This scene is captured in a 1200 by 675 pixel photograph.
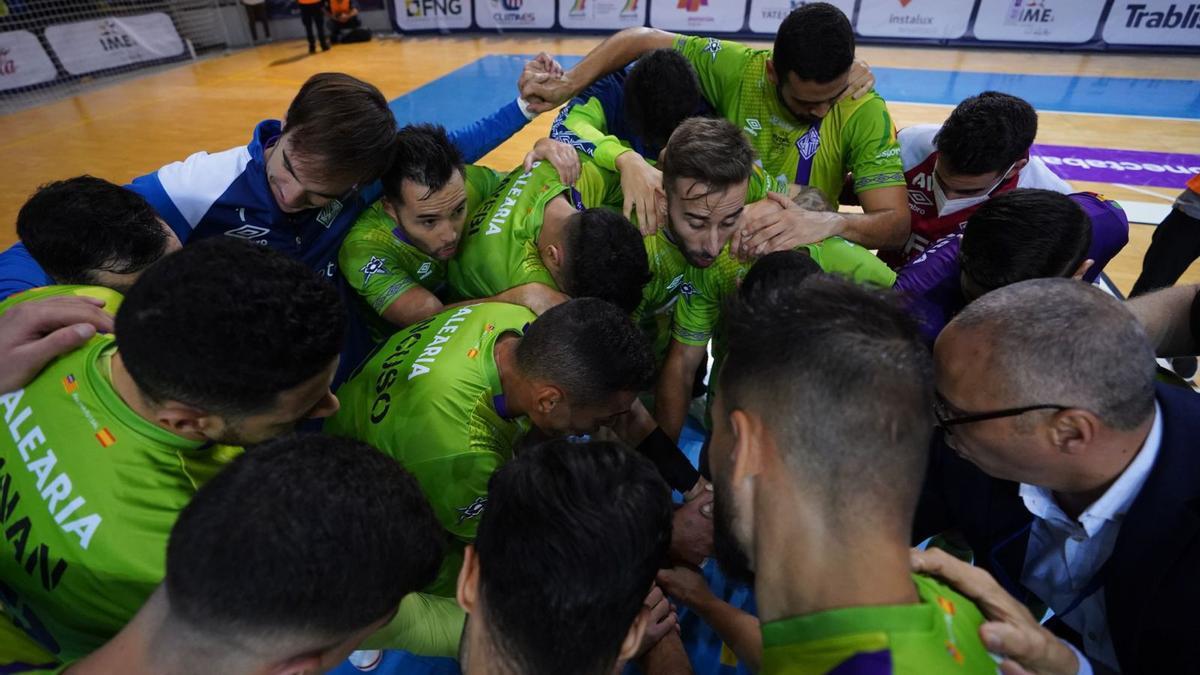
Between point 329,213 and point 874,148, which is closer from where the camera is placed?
point 329,213

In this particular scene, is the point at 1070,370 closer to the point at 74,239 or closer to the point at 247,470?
the point at 247,470

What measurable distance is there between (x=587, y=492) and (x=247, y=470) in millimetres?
678

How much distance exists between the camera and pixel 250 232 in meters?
2.78

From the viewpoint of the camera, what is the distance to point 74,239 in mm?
2076

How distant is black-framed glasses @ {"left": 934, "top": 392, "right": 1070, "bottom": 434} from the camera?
151 cm

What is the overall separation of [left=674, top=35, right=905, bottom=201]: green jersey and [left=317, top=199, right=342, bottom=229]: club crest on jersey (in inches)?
93.1

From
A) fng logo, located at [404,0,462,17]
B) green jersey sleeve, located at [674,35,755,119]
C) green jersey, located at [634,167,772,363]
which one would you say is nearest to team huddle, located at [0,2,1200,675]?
green jersey, located at [634,167,772,363]

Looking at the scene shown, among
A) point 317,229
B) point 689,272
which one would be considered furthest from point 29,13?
point 689,272

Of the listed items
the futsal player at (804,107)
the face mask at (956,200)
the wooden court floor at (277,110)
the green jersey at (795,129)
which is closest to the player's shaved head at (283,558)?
the futsal player at (804,107)

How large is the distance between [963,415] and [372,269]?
244 centimetres

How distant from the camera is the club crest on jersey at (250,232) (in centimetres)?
277

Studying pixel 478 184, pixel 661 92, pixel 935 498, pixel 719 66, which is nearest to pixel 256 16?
pixel 478 184

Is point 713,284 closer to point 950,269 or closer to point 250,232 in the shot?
point 950,269

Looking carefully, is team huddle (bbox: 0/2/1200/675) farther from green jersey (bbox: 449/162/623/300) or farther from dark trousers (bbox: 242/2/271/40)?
dark trousers (bbox: 242/2/271/40)
